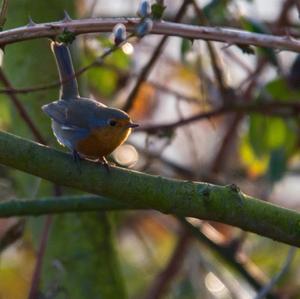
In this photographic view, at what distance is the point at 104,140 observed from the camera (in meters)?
2.71

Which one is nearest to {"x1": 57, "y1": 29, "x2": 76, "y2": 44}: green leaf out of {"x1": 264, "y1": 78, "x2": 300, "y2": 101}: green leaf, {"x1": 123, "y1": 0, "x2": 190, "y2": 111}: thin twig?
{"x1": 123, "y1": 0, "x2": 190, "y2": 111}: thin twig

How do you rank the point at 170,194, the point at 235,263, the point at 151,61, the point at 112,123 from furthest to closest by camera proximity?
the point at 235,263
the point at 151,61
the point at 112,123
the point at 170,194

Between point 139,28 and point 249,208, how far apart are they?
483mm

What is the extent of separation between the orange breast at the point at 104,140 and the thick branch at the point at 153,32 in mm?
526

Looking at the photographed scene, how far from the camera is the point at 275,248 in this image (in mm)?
4758

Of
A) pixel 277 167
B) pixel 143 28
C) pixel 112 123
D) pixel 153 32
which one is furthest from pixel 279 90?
pixel 143 28

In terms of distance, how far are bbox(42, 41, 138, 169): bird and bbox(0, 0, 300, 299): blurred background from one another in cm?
15

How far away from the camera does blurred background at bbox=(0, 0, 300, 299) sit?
128 inches

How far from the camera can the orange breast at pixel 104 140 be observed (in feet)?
8.82

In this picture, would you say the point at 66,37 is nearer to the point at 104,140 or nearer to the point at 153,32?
the point at 153,32

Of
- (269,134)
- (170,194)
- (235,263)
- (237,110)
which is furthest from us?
(269,134)

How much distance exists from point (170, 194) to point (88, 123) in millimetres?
725

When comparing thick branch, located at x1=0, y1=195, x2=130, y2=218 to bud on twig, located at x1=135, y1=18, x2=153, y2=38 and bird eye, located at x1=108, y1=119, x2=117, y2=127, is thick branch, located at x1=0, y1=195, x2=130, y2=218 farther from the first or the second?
bud on twig, located at x1=135, y1=18, x2=153, y2=38

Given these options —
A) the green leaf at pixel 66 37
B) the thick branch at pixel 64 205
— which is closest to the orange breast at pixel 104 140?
the thick branch at pixel 64 205
